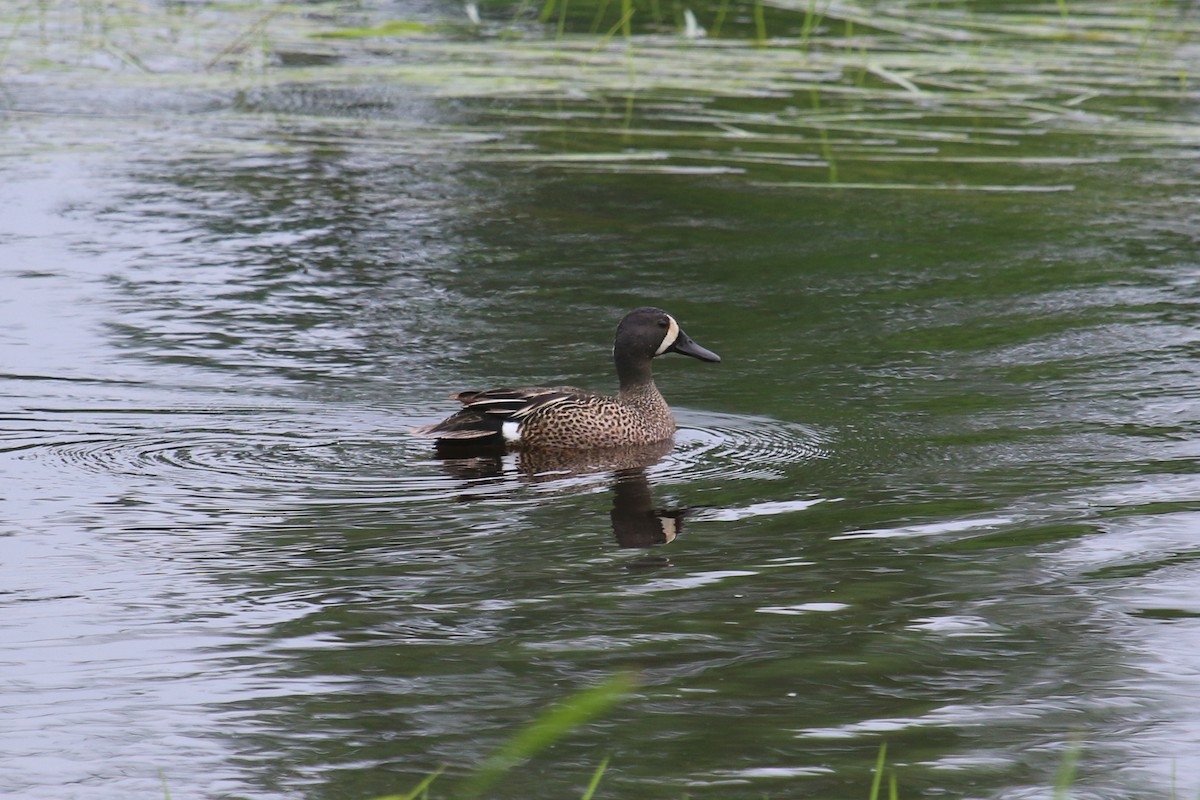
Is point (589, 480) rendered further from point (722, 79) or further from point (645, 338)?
point (722, 79)

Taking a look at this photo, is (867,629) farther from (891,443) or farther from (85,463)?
(85,463)

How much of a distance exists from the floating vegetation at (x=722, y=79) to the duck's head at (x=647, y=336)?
4779 millimetres

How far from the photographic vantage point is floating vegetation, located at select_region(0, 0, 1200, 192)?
44.7ft

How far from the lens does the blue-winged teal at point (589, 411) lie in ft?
25.1

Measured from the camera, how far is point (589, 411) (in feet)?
25.8

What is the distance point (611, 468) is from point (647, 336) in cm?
84

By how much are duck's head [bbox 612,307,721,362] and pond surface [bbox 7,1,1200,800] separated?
40cm

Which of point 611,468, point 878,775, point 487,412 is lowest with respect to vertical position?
point 611,468

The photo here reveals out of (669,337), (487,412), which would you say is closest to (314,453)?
(487,412)

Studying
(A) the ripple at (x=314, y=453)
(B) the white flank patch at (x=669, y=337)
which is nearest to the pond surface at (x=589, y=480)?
(A) the ripple at (x=314, y=453)

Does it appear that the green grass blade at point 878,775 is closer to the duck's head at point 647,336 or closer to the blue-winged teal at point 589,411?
the blue-winged teal at point 589,411

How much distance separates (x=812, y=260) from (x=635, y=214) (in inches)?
68.7

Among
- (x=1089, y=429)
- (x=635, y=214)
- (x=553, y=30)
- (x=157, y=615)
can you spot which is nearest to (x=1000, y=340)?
(x=1089, y=429)

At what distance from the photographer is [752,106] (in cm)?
1523
